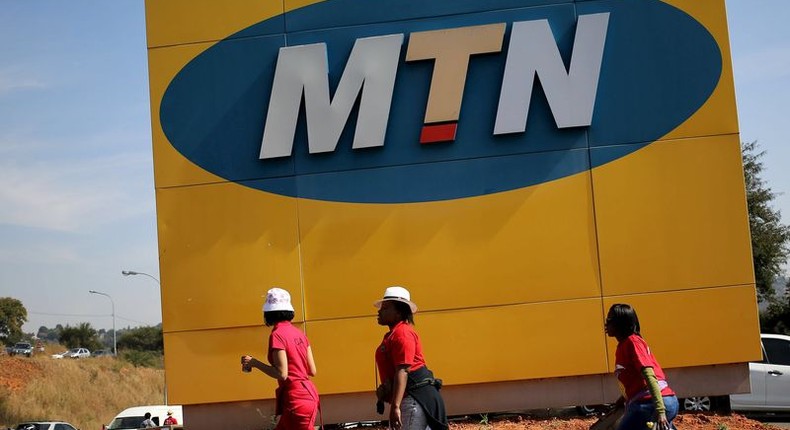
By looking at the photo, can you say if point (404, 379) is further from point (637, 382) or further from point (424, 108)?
point (424, 108)

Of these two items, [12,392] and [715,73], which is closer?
[715,73]

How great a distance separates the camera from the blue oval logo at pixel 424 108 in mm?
11258

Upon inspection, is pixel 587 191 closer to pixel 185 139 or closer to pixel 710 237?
pixel 710 237

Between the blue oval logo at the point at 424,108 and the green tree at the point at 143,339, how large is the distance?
256 feet

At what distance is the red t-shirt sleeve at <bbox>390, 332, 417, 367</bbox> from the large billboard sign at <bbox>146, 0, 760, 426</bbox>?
477 cm

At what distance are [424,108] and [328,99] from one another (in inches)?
46.2

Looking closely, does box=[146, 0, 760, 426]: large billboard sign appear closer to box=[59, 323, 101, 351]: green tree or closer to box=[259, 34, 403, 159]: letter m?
box=[259, 34, 403, 159]: letter m

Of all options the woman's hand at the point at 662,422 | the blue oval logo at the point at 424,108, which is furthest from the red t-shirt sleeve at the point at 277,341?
the blue oval logo at the point at 424,108

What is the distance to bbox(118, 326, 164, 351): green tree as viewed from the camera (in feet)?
291

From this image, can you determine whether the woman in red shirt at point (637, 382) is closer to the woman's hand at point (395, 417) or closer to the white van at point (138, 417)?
the woman's hand at point (395, 417)

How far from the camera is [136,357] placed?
62969mm

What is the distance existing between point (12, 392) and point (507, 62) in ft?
125

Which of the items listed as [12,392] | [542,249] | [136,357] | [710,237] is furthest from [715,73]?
[136,357]

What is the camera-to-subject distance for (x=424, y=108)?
1135 centimetres
